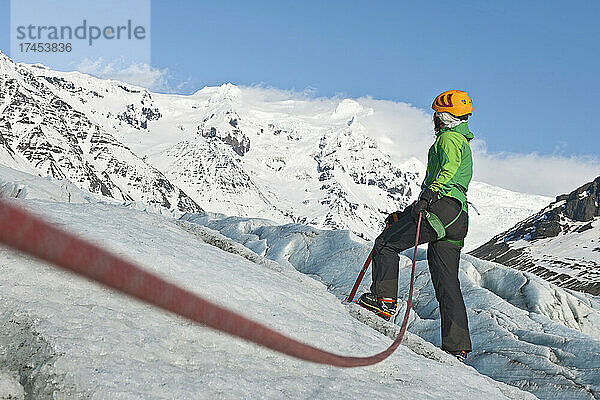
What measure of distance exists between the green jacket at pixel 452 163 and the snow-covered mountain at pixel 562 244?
263ft

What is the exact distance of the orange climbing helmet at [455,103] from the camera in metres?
6.30

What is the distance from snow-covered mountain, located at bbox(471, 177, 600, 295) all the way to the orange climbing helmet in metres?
80.1

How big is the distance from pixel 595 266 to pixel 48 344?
105784 mm

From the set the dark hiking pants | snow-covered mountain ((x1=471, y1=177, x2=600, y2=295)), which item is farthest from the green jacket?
snow-covered mountain ((x1=471, y1=177, x2=600, y2=295))

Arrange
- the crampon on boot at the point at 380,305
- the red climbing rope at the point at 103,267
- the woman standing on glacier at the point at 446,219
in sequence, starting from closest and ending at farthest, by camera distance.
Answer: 1. the red climbing rope at the point at 103,267
2. the woman standing on glacier at the point at 446,219
3. the crampon on boot at the point at 380,305

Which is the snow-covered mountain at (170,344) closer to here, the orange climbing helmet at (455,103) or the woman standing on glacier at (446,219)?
the woman standing on glacier at (446,219)

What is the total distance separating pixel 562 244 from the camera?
4601 inches

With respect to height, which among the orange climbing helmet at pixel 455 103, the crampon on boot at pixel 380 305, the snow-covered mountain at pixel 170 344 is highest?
the orange climbing helmet at pixel 455 103

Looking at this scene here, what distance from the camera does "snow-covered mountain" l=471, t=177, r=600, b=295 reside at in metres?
89.6

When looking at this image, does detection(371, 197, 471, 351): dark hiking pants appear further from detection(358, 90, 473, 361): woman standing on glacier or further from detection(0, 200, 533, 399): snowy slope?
detection(0, 200, 533, 399): snowy slope

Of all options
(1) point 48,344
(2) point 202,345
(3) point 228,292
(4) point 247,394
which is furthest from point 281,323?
(1) point 48,344

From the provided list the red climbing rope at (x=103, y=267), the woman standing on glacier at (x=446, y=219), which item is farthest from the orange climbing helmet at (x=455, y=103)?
the red climbing rope at (x=103, y=267)

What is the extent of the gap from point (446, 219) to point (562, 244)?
413ft

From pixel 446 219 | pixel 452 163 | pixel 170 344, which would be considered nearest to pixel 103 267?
pixel 170 344
